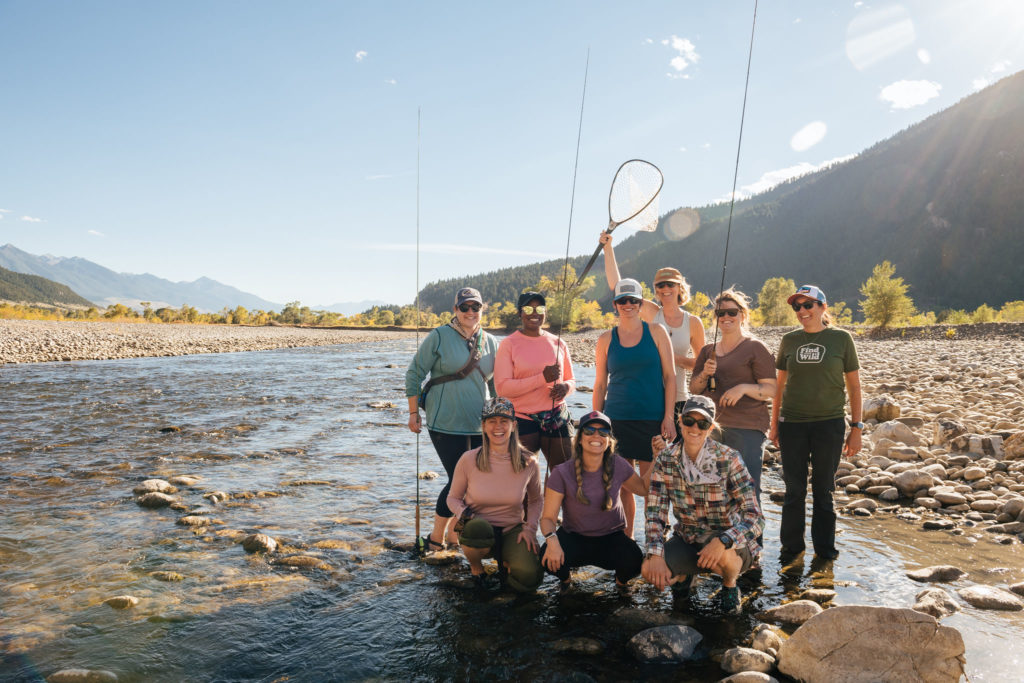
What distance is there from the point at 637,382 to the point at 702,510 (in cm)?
118

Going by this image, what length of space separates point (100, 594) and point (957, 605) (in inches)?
280

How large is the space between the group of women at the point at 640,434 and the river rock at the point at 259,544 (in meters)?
1.97

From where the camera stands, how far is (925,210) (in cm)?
15050

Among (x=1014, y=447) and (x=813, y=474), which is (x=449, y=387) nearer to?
(x=813, y=474)

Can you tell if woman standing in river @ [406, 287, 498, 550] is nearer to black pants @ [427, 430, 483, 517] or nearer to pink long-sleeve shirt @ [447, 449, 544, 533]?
black pants @ [427, 430, 483, 517]

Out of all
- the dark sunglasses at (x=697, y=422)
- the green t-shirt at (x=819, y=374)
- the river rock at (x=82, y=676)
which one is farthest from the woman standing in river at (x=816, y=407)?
the river rock at (x=82, y=676)

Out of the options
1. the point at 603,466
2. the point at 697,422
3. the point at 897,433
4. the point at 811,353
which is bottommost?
the point at 897,433

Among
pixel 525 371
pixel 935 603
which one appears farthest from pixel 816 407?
pixel 525 371

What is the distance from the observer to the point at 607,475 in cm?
452

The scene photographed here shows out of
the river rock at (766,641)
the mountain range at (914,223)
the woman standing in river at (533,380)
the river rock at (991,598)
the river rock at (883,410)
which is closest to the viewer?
the river rock at (766,641)

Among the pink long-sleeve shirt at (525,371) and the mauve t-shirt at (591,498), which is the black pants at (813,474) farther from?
the pink long-sleeve shirt at (525,371)

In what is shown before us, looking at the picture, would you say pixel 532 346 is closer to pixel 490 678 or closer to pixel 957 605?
pixel 490 678

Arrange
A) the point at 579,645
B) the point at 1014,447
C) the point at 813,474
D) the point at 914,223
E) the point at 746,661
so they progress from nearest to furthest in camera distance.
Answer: the point at 746,661
the point at 579,645
the point at 813,474
the point at 1014,447
the point at 914,223

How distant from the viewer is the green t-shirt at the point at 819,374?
485cm
